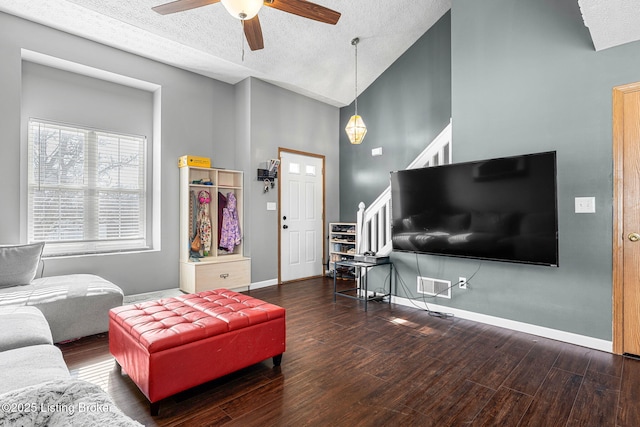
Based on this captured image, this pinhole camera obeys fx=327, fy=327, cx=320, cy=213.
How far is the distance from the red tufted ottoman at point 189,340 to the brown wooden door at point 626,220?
269cm

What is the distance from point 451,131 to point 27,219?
485cm

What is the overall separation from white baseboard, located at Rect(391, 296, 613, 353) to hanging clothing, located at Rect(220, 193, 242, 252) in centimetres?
265

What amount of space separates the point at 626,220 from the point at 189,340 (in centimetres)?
337

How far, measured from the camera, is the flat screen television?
2738 millimetres

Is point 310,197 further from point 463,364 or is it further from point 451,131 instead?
point 463,364

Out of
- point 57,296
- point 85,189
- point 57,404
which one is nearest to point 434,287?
point 57,404

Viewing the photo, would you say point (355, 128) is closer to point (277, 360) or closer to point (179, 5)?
point (179, 5)

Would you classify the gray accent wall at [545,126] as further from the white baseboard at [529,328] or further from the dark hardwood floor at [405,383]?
the dark hardwood floor at [405,383]

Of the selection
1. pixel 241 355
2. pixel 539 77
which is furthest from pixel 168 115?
pixel 539 77

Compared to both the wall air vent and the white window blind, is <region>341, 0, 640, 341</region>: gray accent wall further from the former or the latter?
the white window blind

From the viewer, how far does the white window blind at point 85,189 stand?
12.4ft

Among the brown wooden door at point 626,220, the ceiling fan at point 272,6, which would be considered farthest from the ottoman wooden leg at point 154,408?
the brown wooden door at point 626,220

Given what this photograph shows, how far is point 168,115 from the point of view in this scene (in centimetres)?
457

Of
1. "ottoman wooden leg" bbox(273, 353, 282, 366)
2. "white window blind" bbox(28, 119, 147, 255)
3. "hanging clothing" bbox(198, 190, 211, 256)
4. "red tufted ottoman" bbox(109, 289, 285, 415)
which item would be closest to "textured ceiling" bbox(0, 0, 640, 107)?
"white window blind" bbox(28, 119, 147, 255)
